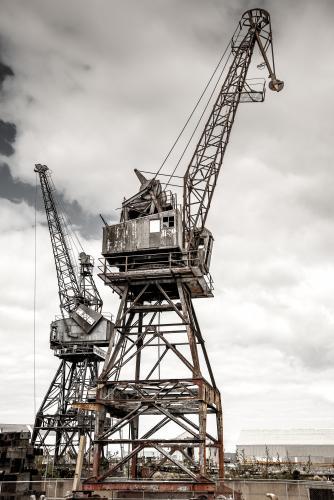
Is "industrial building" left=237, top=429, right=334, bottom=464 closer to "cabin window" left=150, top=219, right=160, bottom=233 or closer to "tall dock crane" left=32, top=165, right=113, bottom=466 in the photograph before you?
"tall dock crane" left=32, top=165, right=113, bottom=466

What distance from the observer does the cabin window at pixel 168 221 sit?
27656 millimetres

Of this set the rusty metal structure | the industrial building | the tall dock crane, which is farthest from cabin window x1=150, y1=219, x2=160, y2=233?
the industrial building

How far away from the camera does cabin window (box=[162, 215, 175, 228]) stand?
27.7 meters

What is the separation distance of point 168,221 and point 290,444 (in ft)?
194

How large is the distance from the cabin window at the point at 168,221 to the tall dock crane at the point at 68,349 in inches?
1256

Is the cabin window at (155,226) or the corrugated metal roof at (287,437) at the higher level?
the cabin window at (155,226)

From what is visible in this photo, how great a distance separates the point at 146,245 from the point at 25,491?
1498cm

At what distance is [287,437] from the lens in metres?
78.3

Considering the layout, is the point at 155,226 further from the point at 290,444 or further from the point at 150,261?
the point at 290,444

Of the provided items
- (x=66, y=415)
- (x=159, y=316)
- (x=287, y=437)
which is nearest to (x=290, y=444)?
(x=287, y=437)

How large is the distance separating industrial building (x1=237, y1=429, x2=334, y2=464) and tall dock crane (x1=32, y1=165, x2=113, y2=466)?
27256 millimetres

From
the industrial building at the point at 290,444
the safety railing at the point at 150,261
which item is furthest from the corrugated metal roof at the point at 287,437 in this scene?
the safety railing at the point at 150,261

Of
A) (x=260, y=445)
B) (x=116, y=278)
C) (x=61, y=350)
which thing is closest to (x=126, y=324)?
(x=116, y=278)

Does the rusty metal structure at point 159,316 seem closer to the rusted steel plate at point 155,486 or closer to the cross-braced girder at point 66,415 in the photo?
the rusted steel plate at point 155,486
